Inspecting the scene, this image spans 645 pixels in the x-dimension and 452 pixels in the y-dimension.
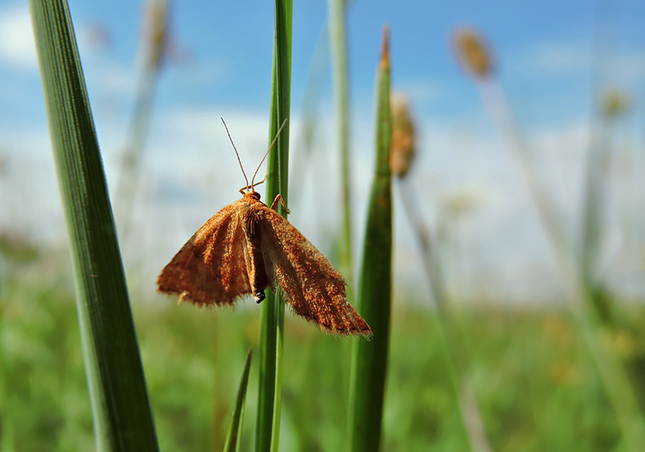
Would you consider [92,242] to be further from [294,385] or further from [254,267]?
[294,385]

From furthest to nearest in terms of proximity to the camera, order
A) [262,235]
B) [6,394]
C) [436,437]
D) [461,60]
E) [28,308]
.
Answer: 1. [28,308]
2. [436,437]
3. [461,60]
4. [6,394]
5. [262,235]

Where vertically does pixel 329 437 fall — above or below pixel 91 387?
below

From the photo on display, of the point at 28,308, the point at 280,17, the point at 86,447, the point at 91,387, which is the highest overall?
the point at 280,17

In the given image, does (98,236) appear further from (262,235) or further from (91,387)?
(262,235)

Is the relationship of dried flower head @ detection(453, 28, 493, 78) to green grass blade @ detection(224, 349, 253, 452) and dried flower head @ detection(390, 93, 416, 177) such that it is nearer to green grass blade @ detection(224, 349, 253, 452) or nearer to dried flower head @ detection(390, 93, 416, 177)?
dried flower head @ detection(390, 93, 416, 177)

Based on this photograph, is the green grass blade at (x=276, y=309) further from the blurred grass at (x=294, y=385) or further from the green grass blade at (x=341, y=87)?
the blurred grass at (x=294, y=385)

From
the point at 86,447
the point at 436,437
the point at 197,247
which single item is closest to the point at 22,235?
the point at 86,447

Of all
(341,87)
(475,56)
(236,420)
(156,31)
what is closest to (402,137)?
(341,87)
